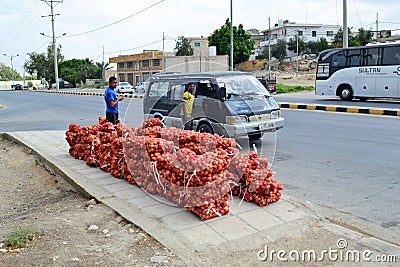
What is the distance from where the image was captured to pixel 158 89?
894cm

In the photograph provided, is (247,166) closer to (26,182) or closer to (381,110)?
(26,182)

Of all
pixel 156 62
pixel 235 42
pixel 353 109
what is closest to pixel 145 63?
pixel 156 62

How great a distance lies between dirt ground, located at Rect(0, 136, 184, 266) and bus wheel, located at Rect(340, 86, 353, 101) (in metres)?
17.2

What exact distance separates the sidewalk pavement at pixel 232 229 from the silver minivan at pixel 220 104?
1743mm

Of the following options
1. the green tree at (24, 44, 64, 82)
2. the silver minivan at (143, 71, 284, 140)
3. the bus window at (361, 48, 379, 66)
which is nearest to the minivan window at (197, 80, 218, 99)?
the silver minivan at (143, 71, 284, 140)

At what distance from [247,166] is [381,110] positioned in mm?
11284

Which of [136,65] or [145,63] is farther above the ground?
[145,63]

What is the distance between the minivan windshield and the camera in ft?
24.7

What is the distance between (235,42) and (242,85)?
152 ft

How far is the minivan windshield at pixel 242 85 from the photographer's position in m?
7.54

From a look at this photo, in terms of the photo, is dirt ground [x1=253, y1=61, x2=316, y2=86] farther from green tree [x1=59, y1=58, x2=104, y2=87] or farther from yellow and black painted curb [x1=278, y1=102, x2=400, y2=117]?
green tree [x1=59, y1=58, x2=104, y2=87]

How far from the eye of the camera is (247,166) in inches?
174

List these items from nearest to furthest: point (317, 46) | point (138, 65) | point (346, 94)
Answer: point (346, 94), point (317, 46), point (138, 65)

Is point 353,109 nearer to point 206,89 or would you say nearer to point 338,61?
point 338,61
